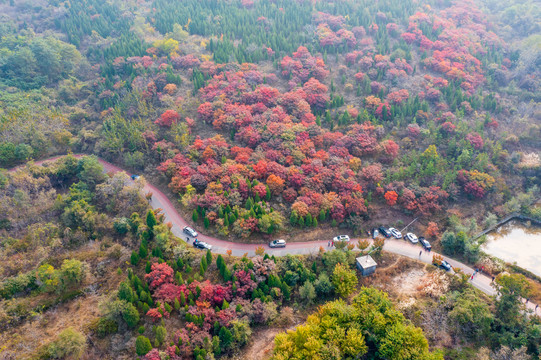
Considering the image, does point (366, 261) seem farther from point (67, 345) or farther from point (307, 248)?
point (67, 345)

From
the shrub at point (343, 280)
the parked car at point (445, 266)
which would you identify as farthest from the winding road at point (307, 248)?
the shrub at point (343, 280)

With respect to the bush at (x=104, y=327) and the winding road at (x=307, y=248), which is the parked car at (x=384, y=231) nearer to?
the winding road at (x=307, y=248)

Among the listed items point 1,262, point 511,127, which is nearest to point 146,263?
point 1,262

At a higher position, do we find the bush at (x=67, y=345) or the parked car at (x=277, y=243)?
the bush at (x=67, y=345)

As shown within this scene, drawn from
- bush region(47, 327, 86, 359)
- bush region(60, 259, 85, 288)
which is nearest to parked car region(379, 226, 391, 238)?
bush region(47, 327, 86, 359)

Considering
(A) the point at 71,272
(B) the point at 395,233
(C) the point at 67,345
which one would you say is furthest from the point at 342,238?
(A) the point at 71,272

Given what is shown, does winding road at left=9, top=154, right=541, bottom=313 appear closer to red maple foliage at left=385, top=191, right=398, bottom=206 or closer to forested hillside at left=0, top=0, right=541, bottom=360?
forested hillside at left=0, top=0, right=541, bottom=360

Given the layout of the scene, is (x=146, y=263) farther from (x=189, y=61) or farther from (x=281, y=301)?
(x=189, y=61)
